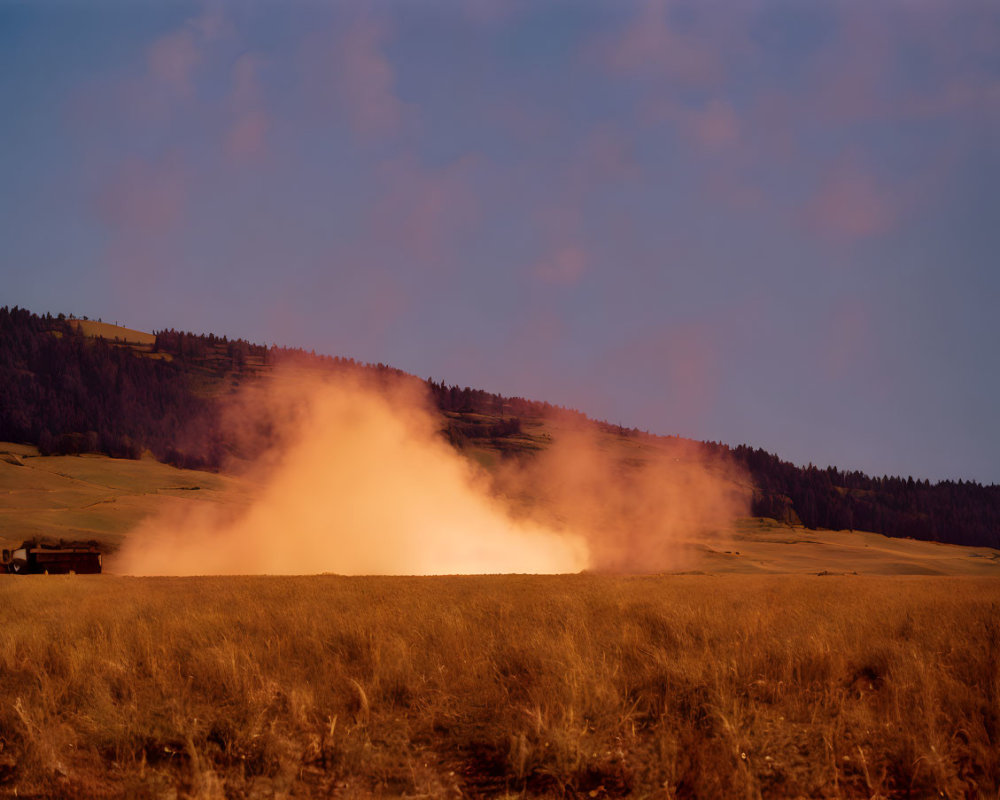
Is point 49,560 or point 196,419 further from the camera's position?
point 196,419

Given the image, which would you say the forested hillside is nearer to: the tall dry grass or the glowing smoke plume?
the glowing smoke plume

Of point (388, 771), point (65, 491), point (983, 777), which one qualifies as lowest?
point (65, 491)

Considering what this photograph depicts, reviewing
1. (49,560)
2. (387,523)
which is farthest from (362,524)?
(49,560)

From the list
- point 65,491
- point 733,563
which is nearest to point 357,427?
point 65,491

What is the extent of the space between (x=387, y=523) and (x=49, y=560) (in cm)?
2521

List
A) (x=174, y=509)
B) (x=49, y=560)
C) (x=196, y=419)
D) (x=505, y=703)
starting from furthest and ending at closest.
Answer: (x=196, y=419), (x=174, y=509), (x=49, y=560), (x=505, y=703)

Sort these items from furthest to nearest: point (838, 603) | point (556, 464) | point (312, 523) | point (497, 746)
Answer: point (556, 464), point (312, 523), point (838, 603), point (497, 746)

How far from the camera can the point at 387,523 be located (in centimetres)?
5428

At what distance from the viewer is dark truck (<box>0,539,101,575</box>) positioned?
31.4 metres

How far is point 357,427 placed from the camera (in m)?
70.2

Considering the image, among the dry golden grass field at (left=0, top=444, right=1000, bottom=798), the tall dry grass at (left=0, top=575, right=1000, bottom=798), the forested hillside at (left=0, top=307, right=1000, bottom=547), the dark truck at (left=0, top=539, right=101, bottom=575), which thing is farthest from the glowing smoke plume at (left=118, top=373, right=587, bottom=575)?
the forested hillside at (left=0, top=307, right=1000, bottom=547)

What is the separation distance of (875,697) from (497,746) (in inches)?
180

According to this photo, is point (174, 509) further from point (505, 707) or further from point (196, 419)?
point (196, 419)

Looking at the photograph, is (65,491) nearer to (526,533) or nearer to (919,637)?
(526,533)
